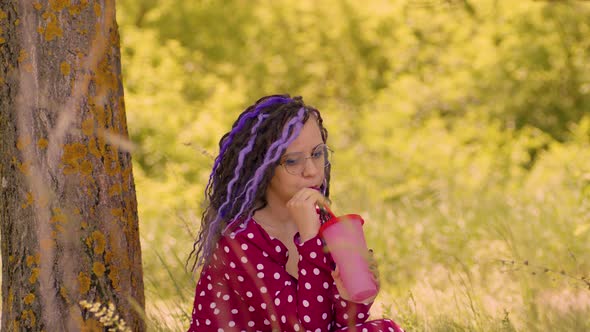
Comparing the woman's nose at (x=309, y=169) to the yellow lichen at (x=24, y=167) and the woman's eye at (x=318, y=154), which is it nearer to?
the woman's eye at (x=318, y=154)

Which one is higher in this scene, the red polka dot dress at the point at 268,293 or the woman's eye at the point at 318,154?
the woman's eye at the point at 318,154

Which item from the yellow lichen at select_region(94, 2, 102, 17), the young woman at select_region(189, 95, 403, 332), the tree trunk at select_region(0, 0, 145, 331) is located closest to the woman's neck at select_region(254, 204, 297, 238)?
the young woman at select_region(189, 95, 403, 332)

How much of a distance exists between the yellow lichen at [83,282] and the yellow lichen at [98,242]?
9 centimetres

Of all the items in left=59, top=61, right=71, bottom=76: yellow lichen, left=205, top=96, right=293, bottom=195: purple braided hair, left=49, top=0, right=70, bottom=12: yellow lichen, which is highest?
left=49, top=0, right=70, bottom=12: yellow lichen

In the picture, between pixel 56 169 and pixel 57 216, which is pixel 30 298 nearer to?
pixel 57 216

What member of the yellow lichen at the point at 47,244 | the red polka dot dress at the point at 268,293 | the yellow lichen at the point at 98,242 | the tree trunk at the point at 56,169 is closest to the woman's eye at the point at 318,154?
the red polka dot dress at the point at 268,293

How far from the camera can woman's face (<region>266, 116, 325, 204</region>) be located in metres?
2.40

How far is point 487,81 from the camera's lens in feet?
32.5

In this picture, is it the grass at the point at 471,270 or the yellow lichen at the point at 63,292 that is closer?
the yellow lichen at the point at 63,292

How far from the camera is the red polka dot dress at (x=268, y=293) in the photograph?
224 cm

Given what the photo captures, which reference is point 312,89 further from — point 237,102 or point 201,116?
point 201,116

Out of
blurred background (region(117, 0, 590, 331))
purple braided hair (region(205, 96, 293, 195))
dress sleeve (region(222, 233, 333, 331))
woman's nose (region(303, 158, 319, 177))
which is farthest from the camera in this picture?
blurred background (region(117, 0, 590, 331))

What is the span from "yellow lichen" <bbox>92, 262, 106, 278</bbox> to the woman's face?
0.72 meters

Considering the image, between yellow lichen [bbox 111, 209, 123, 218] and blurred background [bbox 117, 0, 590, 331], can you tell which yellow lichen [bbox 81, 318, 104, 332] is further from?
blurred background [bbox 117, 0, 590, 331]
